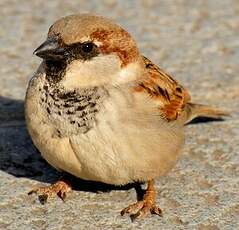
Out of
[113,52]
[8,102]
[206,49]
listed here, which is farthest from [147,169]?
[206,49]

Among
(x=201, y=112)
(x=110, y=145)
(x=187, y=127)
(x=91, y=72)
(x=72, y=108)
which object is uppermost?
(x=91, y=72)

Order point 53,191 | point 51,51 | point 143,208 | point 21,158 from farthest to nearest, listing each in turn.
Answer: point 21,158, point 53,191, point 143,208, point 51,51

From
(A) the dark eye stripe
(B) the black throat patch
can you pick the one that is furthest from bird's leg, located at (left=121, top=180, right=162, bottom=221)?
(A) the dark eye stripe

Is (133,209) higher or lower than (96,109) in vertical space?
lower

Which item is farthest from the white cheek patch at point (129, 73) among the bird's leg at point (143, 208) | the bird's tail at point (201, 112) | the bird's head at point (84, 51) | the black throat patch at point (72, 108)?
the bird's tail at point (201, 112)

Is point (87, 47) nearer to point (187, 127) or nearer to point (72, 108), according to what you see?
point (72, 108)

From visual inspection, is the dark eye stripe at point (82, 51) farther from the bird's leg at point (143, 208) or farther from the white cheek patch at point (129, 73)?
the bird's leg at point (143, 208)

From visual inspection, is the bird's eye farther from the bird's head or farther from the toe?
the toe

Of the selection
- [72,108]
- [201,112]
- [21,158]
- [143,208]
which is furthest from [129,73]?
[201,112]
